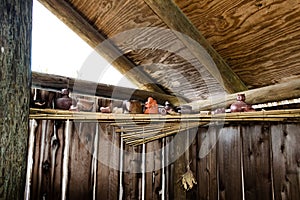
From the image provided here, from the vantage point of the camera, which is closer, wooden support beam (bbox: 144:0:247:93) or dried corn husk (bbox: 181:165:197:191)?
wooden support beam (bbox: 144:0:247:93)

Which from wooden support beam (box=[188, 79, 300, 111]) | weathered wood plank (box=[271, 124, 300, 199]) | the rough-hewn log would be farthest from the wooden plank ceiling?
the rough-hewn log

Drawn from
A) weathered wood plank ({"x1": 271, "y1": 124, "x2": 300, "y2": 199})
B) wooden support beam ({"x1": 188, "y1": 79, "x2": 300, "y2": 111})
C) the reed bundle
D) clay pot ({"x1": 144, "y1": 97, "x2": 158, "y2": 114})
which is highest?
wooden support beam ({"x1": 188, "y1": 79, "x2": 300, "y2": 111})

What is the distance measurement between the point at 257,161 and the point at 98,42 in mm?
1399

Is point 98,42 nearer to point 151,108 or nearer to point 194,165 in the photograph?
point 151,108

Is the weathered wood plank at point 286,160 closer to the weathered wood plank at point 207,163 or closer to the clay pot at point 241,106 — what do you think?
the clay pot at point 241,106

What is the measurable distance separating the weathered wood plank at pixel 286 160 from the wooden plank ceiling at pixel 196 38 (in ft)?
1.24

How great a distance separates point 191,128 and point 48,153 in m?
1.00

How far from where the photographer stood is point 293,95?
1.78m

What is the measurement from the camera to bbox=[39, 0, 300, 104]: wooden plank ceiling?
1.75m

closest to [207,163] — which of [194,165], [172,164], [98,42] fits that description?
[194,165]

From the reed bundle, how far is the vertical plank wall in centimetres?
9

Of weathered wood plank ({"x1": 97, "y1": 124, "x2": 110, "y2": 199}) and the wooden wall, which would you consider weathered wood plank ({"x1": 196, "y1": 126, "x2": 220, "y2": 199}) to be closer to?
the wooden wall

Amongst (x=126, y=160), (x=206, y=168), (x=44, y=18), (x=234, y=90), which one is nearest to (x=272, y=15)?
(x=234, y=90)

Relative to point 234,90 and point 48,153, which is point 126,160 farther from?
point 234,90
